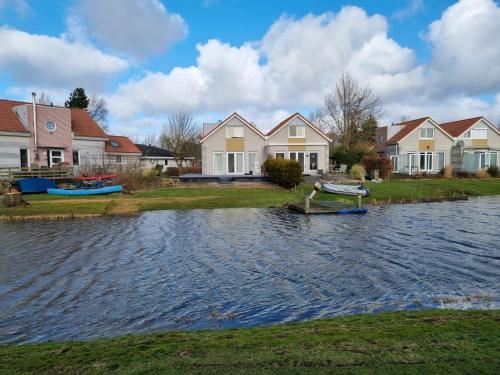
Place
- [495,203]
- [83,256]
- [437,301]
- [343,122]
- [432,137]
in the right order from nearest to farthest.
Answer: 1. [437,301]
2. [83,256]
3. [495,203]
4. [432,137]
5. [343,122]

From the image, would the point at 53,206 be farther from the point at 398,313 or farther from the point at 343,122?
the point at 343,122

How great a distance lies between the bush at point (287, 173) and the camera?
103ft

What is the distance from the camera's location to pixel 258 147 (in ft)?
137

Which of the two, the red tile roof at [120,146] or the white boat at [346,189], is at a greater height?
the red tile roof at [120,146]

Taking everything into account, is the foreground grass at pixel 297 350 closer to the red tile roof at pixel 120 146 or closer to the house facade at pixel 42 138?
the house facade at pixel 42 138

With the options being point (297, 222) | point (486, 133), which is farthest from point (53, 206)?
point (486, 133)

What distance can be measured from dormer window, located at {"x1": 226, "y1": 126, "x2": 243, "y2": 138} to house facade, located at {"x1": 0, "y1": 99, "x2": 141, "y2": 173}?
1010cm

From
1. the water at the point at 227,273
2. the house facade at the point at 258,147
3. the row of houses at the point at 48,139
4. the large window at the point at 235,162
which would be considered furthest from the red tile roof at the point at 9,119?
the large window at the point at 235,162

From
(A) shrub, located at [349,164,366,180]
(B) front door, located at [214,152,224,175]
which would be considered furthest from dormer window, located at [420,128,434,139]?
(B) front door, located at [214,152,224,175]

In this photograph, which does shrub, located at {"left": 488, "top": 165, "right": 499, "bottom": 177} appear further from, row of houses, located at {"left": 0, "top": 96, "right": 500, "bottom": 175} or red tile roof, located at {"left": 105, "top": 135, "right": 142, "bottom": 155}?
red tile roof, located at {"left": 105, "top": 135, "right": 142, "bottom": 155}

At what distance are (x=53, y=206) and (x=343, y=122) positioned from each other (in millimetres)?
40103

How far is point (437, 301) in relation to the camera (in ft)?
26.8

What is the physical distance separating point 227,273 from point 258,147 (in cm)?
→ 3177

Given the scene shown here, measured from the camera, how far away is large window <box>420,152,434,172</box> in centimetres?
4666
